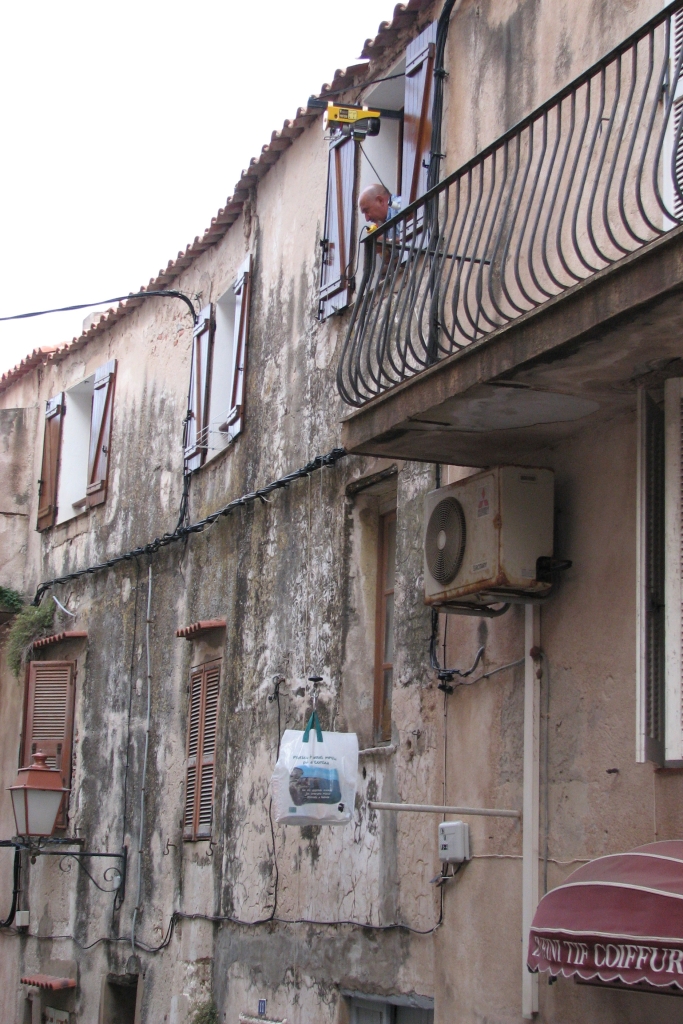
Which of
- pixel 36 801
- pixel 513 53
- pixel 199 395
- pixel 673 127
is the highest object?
pixel 513 53

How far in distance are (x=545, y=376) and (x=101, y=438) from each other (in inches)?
359

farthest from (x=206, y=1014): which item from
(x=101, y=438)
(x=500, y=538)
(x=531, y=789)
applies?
(x=101, y=438)

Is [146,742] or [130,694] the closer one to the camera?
[146,742]

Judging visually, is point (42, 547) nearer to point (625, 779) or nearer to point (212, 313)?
point (212, 313)

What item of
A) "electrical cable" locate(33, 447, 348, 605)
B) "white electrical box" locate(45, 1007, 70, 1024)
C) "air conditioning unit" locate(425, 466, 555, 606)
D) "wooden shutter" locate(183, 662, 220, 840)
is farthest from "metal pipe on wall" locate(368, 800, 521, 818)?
"white electrical box" locate(45, 1007, 70, 1024)

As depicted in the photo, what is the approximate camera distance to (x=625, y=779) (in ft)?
20.9

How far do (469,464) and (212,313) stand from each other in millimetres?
5640

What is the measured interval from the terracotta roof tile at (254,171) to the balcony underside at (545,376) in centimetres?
353

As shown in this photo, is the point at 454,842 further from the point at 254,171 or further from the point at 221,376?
the point at 254,171

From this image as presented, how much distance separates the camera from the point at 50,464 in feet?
52.8

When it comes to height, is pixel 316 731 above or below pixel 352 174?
below

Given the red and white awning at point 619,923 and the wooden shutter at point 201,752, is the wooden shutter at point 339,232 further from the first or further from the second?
the red and white awning at point 619,923

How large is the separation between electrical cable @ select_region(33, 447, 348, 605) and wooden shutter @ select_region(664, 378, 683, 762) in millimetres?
3733

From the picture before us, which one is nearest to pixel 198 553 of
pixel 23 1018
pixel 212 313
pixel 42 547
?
pixel 212 313
